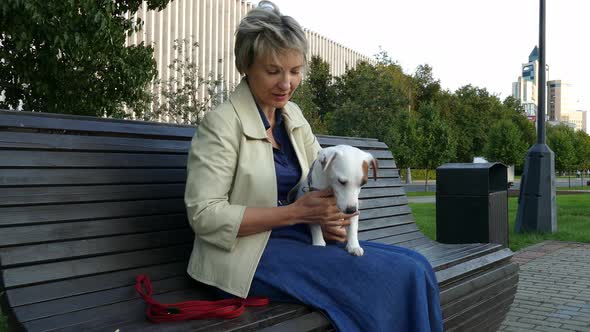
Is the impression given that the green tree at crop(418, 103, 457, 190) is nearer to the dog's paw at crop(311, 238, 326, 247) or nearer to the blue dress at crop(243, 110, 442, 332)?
the dog's paw at crop(311, 238, 326, 247)

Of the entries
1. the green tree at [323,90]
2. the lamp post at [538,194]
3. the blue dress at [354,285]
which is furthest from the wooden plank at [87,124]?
the green tree at [323,90]

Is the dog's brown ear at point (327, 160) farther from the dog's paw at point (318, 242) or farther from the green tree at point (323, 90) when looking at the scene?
the green tree at point (323, 90)

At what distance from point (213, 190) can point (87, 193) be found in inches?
22.9

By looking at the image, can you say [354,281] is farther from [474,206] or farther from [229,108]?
[474,206]

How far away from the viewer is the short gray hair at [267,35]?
9.35 feet

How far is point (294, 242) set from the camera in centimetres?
293

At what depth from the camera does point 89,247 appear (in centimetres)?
265

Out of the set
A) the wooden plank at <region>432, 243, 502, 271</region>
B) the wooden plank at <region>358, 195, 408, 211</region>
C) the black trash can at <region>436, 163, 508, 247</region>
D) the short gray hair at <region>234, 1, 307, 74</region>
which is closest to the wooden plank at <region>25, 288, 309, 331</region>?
the short gray hair at <region>234, 1, 307, 74</region>

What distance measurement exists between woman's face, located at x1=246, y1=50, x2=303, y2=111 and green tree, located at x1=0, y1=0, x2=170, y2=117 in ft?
19.5

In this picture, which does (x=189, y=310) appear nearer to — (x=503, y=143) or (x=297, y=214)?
(x=297, y=214)

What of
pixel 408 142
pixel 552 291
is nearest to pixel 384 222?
pixel 552 291

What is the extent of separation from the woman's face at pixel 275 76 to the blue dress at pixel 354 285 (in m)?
0.71

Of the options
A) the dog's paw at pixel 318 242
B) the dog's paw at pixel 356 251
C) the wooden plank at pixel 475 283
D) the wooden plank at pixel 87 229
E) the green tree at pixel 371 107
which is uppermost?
the green tree at pixel 371 107

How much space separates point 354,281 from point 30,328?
130 cm
